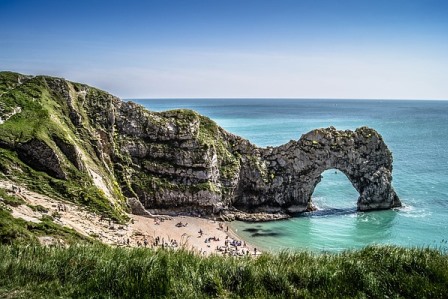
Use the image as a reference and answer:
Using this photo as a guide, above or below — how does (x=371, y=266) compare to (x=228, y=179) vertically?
above

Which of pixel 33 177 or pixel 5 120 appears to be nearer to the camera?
pixel 33 177

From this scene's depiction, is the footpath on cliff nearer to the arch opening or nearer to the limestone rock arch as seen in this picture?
the limestone rock arch

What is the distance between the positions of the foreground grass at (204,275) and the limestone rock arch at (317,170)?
140 feet

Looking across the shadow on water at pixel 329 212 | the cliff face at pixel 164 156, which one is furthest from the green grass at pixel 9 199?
the shadow on water at pixel 329 212

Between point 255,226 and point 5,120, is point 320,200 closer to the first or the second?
point 255,226

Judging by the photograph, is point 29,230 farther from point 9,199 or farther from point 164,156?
point 164,156

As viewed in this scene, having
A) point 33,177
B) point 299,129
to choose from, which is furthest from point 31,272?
point 299,129

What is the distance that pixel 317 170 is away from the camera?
58.0 meters

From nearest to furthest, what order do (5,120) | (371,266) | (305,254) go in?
(371,266)
(305,254)
(5,120)

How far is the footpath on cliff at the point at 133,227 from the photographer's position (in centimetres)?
3144

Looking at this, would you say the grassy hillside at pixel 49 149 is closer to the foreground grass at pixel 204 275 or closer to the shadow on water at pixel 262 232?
the shadow on water at pixel 262 232

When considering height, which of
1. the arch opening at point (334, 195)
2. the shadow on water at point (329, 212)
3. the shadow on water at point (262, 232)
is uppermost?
the arch opening at point (334, 195)

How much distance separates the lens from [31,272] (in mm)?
12414

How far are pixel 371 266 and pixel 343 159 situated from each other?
46798mm
